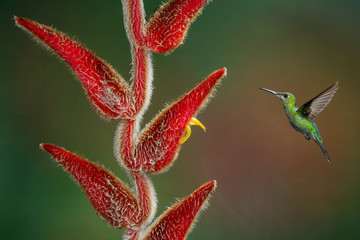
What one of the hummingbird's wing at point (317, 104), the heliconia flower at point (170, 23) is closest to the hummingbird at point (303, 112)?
the hummingbird's wing at point (317, 104)

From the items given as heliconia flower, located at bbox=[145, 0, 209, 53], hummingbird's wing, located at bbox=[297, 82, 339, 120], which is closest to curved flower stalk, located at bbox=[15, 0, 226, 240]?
heliconia flower, located at bbox=[145, 0, 209, 53]

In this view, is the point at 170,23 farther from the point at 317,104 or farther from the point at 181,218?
the point at 317,104

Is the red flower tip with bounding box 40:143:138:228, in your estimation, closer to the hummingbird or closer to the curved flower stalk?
the curved flower stalk

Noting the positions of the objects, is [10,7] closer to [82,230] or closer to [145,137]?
→ [82,230]

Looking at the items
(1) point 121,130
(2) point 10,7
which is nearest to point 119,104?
(1) point 121,130

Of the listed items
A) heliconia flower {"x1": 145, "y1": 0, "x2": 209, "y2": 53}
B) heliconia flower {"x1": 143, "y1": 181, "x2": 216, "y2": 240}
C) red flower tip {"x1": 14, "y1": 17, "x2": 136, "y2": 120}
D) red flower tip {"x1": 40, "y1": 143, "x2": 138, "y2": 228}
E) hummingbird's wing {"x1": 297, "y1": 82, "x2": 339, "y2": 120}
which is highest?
hummingbird's wing {"x1": 297, "y1": 82, "x2": 339, "y2": 120}
